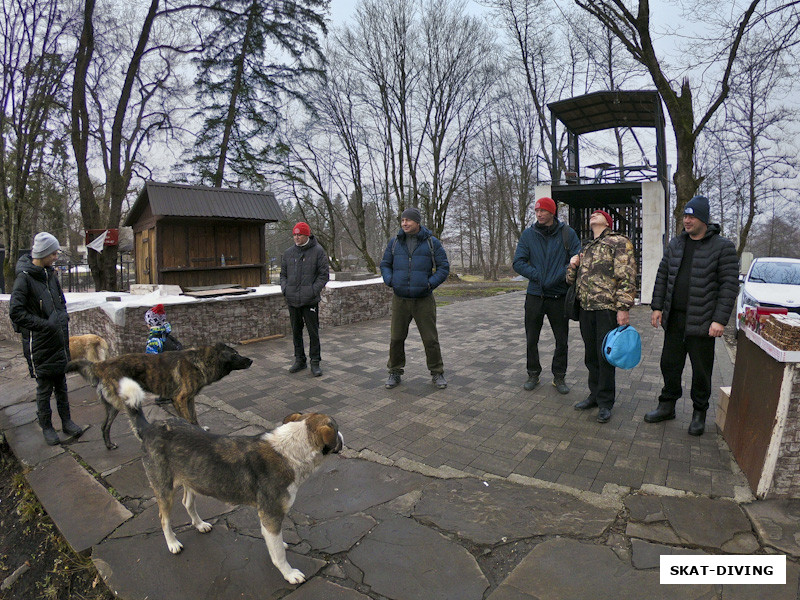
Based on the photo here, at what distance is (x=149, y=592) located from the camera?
218 cm

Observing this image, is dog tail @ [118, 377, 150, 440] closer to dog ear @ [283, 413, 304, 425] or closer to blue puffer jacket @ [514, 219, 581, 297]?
dog ear @ [283, 413, 304, 425]

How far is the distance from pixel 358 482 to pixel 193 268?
7.80 m

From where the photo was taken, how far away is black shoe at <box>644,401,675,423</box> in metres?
3.98

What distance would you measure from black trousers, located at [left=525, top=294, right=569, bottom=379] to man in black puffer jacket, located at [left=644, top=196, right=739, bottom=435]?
105 cm

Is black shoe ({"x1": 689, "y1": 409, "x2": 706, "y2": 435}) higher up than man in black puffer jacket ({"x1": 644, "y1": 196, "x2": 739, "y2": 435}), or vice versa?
man in black puffer jacket ({"x1": 644, "y1": 196, "x2": 739, "y2": 435})

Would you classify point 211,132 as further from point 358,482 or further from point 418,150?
point 358,482

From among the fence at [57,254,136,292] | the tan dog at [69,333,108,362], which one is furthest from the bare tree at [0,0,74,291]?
the tan dog at [69,333,108,362]

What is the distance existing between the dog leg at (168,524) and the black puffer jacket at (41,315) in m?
2.51

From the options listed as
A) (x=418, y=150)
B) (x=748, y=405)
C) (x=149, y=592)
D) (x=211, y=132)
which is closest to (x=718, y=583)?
(x=748, y=405)

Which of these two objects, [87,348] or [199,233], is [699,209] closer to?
[87,348]

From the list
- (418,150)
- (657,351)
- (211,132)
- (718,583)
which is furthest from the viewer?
(418,150)

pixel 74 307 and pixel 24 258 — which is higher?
pixel 24 258

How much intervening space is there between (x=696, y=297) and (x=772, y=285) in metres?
7.00

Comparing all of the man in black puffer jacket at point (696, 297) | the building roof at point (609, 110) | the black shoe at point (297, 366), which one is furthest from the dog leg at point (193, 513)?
the building roof at point (609, 110)
